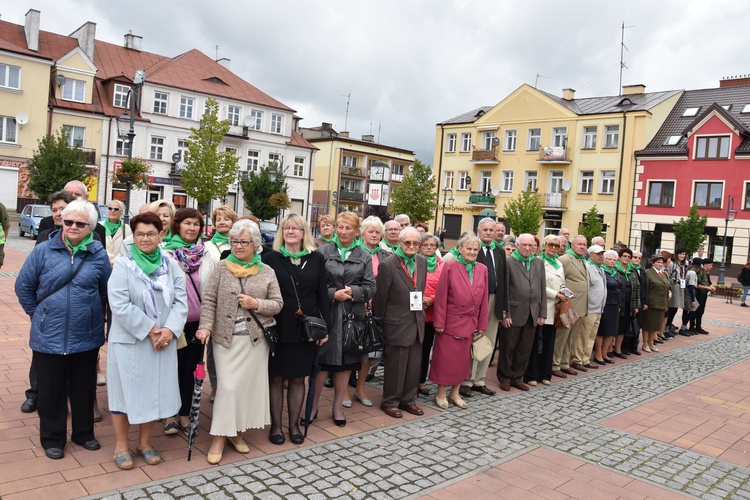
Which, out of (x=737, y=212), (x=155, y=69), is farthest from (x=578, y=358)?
(x=155, y=69)

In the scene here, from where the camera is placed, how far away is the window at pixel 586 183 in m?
40.7

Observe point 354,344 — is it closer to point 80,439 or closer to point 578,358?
point 80,439

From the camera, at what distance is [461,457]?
5.00m

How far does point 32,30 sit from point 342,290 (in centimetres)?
4228

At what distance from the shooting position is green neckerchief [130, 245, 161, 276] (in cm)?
426

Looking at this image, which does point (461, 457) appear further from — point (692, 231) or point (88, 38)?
point (88, 38)

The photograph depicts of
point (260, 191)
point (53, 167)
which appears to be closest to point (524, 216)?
point (260, 191)

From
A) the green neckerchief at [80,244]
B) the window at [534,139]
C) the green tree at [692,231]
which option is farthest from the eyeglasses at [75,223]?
the window at [534,139]

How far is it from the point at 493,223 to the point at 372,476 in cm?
382

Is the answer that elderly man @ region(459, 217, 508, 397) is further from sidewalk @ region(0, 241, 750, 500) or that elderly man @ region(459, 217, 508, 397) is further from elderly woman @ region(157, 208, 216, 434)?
elderly woman @ region(157, 208, 216, 434)

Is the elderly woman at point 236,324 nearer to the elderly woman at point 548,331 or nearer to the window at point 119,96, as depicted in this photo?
the elderly woman at point 548,331

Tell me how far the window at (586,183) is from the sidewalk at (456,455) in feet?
115

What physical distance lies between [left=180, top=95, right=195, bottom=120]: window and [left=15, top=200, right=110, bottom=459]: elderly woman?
41.1 metres

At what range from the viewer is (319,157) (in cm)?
6600
